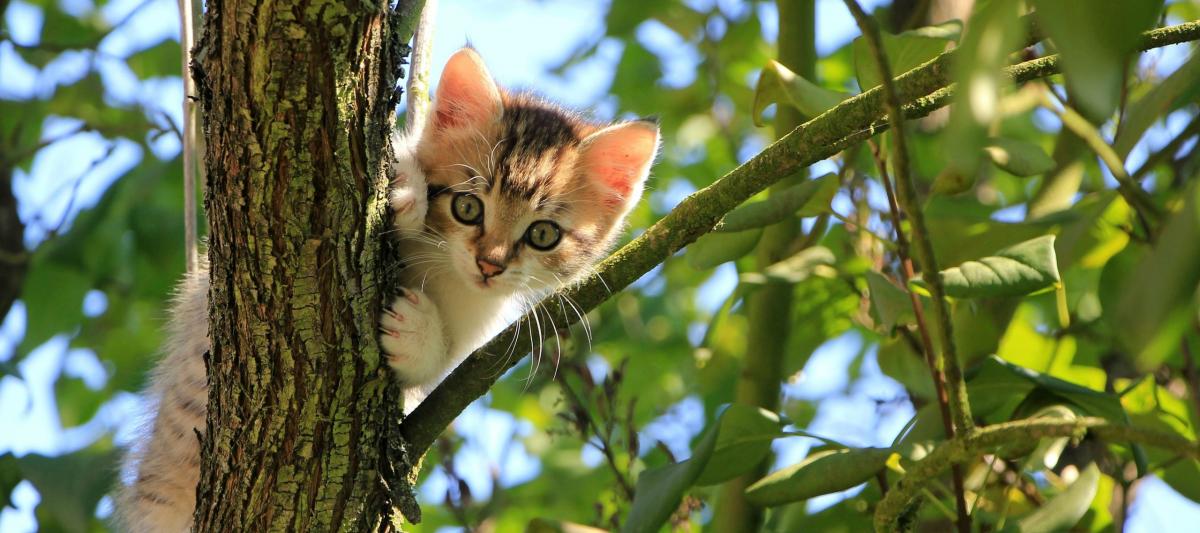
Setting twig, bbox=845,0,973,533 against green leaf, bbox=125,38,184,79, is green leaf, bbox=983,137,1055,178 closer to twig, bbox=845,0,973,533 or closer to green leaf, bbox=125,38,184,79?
twig, bbox=845,0,973,533

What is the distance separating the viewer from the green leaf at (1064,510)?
1.76m

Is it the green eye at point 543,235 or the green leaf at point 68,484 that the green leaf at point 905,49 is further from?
the green leaf at point 68,484

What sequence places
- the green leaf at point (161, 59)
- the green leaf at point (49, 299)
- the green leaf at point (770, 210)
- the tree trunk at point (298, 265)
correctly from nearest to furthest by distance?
the tree trunk at point (298, 265) < the green leaf at point (770, 210) < the green leaf at point (49, 299) < the green leaf at point (161, 59)

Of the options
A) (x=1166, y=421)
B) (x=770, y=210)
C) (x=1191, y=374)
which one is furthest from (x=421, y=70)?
(x=1191, y=374)

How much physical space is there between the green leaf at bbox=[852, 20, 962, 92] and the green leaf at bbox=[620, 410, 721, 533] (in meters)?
0.70

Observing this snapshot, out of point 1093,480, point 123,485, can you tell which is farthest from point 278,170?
point 123,485

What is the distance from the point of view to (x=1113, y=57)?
61cm

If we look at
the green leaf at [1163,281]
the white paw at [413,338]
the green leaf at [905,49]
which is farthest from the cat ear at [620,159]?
the green leaf at [1163,281]

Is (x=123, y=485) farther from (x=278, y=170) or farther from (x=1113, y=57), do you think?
(x=1113, y=57)

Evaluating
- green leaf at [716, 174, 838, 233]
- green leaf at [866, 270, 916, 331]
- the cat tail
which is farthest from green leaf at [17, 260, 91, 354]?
green leaf at [866, 270, 916, 331]

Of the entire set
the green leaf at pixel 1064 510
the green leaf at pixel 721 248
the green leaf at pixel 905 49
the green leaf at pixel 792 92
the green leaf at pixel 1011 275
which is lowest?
the green leaf at pixel 1064 510

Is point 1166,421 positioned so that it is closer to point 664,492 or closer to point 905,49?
point 905,49

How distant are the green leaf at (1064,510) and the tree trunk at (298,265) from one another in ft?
3.42

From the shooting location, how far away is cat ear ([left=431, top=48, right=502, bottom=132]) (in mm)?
2766
